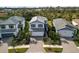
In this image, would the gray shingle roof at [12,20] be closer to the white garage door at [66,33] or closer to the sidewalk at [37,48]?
the sidewalk at [37,48]

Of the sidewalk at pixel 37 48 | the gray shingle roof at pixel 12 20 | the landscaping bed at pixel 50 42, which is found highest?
the gray shingle roof at pixel 12 20

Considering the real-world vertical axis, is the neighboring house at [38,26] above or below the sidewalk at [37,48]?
above

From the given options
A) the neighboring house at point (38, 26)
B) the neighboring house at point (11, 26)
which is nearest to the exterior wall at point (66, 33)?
the neighboring house at point (38, 26)

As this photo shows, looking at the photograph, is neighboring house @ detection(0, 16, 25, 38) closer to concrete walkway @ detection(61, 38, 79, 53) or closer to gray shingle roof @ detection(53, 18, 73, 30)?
gray shingle roof @ detection(53, 18, 73, 30)

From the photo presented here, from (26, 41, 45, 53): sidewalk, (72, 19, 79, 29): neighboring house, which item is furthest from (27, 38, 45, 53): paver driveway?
(72, 19, 79, 29): neighboring house

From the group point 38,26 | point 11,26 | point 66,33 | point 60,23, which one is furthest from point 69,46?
point 11,26
